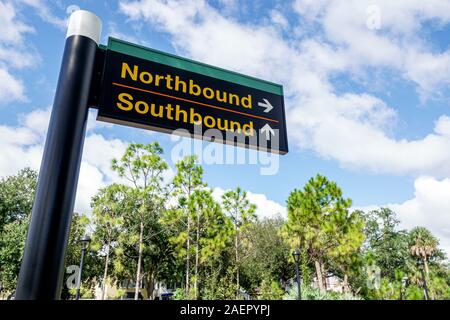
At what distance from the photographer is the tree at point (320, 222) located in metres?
19.7

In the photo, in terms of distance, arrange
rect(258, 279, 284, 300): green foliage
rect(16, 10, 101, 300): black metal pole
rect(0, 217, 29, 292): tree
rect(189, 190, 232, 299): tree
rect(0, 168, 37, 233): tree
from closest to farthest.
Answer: rect(16, 10, 101, 300): black metal pole → rect(258, 279, 284, 300): green foliage → rect(189, 190, 232, 299): tree → rect(0, 217, 29, 292): tree → rect(0, 168, 37, 233): tree

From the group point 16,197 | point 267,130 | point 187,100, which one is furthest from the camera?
point 16,197

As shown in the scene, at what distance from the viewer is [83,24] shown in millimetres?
3135

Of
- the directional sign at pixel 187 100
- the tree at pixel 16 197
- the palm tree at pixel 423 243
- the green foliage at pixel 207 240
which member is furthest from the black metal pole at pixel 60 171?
the palm tree at pixel 423 243

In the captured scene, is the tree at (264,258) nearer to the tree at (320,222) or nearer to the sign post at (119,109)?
the tree at (320,222)

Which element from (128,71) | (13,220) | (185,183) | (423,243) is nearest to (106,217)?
(185,183)

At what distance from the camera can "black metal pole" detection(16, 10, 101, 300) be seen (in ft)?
7.49

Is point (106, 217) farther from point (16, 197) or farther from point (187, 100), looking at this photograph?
point (187, 100)

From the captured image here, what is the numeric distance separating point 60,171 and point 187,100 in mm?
1561

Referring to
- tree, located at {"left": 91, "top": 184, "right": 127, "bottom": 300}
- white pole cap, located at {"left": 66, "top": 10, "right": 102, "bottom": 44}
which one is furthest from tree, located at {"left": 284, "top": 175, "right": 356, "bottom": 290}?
white pole cap, located at {"left": 66, "top": 10, "right": 102, "bottom": 44}

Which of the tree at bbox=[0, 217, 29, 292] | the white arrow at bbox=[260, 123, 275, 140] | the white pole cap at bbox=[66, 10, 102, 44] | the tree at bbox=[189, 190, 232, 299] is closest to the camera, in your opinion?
the white pole cap at bbox=[66, 10, 102, 44]

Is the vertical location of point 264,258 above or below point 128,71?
below

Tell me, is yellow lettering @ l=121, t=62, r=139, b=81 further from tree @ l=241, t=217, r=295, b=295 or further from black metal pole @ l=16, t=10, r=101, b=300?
tree @ l=241, t=217, r=295, b=295

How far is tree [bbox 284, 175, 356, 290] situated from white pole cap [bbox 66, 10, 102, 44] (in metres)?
19.4
